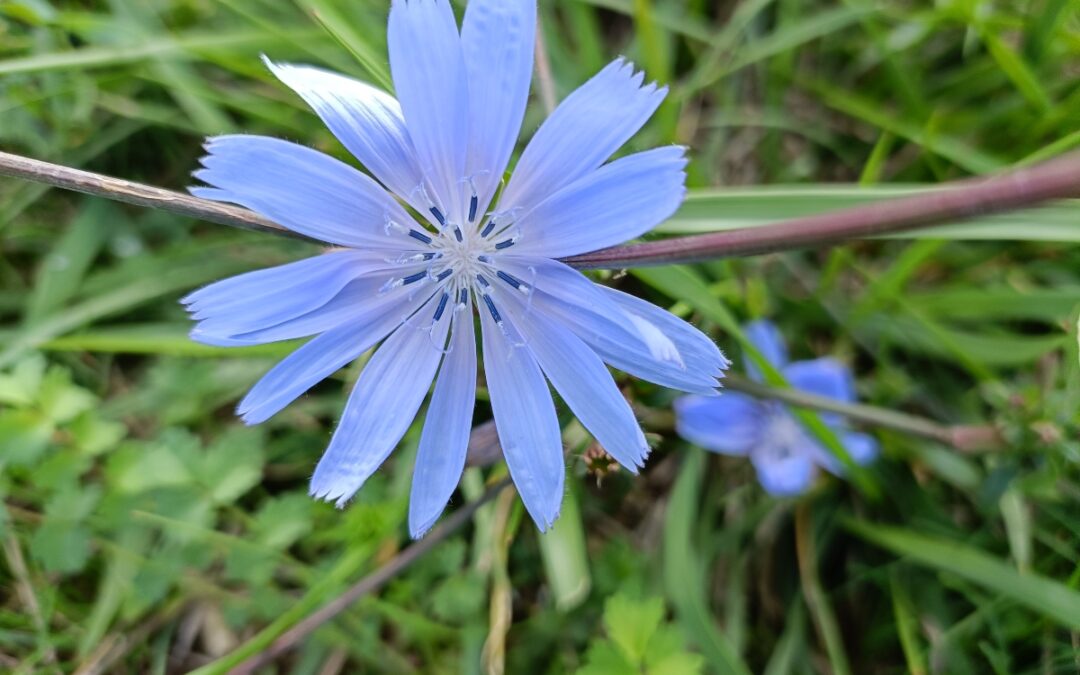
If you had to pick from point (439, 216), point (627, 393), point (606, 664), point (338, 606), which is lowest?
point (606, 664)

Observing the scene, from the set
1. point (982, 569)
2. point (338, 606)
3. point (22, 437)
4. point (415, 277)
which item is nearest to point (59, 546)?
point (22, 437)

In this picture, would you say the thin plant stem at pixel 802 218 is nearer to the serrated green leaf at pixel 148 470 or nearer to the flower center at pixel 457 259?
the flower center at pixel 457 259

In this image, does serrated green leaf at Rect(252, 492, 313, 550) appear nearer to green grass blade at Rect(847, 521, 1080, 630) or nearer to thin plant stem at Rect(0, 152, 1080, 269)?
thin plant stem at Rect(0, 152, 1080, 269)

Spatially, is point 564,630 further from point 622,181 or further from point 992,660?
point 622,181

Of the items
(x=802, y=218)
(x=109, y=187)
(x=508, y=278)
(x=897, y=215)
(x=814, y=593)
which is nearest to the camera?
(x=897, y=215)

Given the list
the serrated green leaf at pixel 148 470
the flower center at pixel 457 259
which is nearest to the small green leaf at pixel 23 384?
the serrated green leaf at pixel 148 470

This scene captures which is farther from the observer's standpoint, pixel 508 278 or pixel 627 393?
pixel 627 393

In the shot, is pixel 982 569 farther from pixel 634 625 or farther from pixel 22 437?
pixel 22 437
